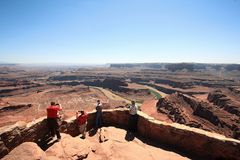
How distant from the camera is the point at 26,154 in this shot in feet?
16.9

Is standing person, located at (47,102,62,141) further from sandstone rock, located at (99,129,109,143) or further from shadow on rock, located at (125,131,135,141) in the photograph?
shadow on rock, located at (125,131,135,141)

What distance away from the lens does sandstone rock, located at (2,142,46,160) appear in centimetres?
503

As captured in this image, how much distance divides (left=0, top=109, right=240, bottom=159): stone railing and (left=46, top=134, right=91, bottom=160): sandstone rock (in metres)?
1.09

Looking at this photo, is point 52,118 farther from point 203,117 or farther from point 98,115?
point 203,117

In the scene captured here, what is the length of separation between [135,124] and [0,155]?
5.55m

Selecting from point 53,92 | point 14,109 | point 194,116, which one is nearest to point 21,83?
point 53,92

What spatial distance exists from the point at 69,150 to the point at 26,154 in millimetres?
1328

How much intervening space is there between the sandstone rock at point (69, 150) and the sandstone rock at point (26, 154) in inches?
14.2

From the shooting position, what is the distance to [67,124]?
8.55m

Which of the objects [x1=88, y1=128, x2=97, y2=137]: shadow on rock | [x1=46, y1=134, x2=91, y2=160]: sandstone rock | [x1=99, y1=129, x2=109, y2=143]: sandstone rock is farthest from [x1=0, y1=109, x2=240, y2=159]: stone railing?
[x1=99, y1=129, x2=109, y2=143]: sandstone rock

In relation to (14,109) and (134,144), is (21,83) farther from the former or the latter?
(134,144)

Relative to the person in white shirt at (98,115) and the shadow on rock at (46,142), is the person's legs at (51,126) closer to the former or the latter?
the shadow on rock at (46,142)

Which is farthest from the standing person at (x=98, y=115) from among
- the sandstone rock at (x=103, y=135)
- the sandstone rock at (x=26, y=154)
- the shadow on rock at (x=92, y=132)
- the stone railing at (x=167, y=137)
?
the sandstone rock at (x=26, y=154)

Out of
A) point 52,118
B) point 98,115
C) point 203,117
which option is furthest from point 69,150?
point 203,117
